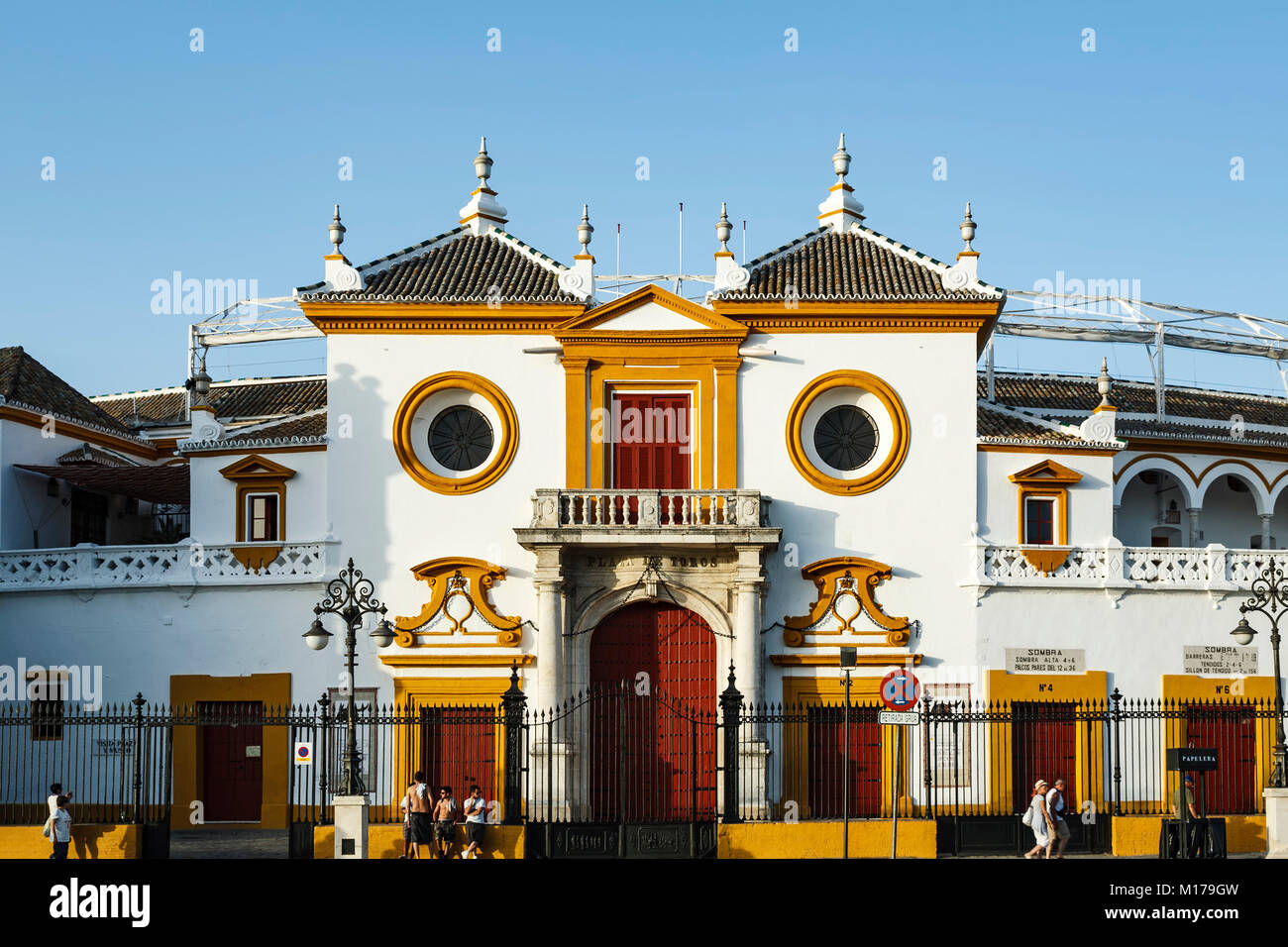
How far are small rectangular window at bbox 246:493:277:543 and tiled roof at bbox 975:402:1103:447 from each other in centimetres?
1466

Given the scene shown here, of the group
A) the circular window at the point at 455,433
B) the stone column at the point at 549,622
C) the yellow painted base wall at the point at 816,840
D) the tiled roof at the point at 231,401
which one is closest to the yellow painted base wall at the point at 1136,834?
the yellow painted base wall at the point at 816,840

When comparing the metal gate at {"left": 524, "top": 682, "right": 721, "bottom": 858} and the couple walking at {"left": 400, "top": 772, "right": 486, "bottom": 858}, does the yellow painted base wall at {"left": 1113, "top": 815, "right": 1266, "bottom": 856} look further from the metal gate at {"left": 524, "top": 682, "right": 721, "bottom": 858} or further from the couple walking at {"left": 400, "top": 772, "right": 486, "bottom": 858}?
the couple walking at {"left": 400, "top": 772, "right": 486, "bottom": 858}

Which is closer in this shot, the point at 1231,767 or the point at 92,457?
the point at 1231,767

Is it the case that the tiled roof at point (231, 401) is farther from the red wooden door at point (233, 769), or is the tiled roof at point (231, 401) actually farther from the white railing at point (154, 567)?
the red wooden door at point (233, 769)

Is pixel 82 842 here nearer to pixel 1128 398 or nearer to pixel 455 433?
pixel 455 433

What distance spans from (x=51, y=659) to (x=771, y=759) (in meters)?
14.8

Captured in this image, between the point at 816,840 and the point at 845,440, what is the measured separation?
10074mm

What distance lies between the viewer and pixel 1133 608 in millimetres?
30531

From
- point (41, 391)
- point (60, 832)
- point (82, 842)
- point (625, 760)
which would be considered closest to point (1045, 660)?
point (625, 760)

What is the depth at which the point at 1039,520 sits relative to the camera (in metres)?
31.4
